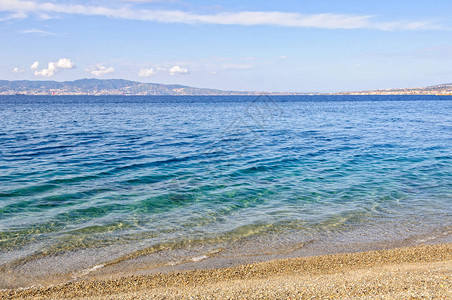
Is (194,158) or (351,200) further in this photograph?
(194,158)

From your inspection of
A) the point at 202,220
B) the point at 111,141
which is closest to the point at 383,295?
the point at 202,220

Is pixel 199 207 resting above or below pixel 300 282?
below

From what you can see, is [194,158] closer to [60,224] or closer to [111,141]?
[111,141]

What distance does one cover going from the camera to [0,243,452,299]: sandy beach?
22.7 feet

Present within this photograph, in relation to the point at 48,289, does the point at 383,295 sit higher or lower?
higher

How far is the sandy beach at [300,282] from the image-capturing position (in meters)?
6.91

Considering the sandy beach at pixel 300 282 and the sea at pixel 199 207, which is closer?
the sandy beach at pixel 300 282

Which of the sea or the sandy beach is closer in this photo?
the sandy beach

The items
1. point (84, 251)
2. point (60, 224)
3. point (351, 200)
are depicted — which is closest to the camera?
point (84, 251)

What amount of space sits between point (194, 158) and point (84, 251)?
14.5m

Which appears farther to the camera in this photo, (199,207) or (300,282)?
(199,207)

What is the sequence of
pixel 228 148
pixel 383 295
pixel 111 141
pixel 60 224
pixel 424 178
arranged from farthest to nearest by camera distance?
pixel 111 141, pixel 228 148, pixel 424 178, pixel 60 224, pixel 383 295

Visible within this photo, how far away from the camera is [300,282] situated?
7.64 metres

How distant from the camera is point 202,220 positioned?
12453 mm
